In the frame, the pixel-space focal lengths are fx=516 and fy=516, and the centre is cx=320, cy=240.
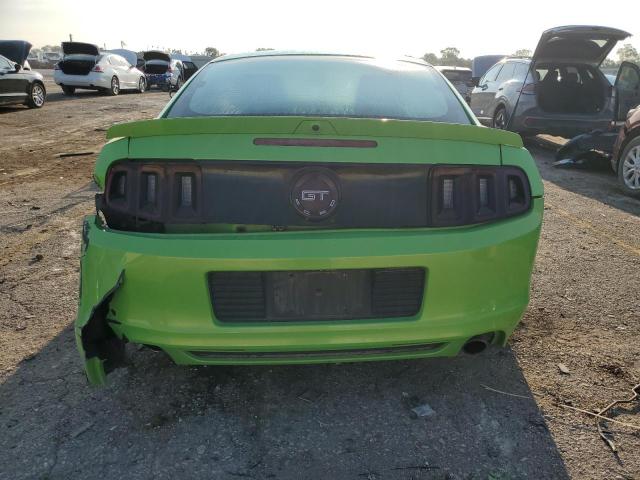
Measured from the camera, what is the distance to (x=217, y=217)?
6.29 ft

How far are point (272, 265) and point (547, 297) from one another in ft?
7.49

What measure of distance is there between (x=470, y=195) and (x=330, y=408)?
1093 millimetres

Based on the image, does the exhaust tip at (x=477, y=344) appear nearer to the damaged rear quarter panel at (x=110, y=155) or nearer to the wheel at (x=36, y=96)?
the damaged rear quarter panel at (x=110, y=155)

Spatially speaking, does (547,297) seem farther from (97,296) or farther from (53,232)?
(53,232)

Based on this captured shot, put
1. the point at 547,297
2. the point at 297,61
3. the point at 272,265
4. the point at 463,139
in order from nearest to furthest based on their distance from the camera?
the point at 272,265 → the point at 463,139 → the point at 297,61 → the point at 547,297

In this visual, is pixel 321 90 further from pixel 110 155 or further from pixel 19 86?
pixel 19 86

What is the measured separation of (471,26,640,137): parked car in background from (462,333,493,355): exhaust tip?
7.42m

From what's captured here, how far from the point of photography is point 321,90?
2.69 m

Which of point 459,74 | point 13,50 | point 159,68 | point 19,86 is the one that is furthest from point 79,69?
point 459,74

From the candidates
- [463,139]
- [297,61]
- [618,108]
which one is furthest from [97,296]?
[618,108]

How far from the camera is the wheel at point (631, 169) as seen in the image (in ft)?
19.7

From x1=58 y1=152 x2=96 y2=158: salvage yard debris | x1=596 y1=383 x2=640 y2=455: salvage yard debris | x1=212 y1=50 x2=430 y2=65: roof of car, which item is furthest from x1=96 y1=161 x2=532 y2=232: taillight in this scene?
x1=58 y1=152 x2=96 y2=158: salvage yard debris

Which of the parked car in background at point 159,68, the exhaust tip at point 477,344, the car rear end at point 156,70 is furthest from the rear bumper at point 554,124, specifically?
the car rear end at point 156,70

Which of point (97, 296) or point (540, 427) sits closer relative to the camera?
point (97, 296)
